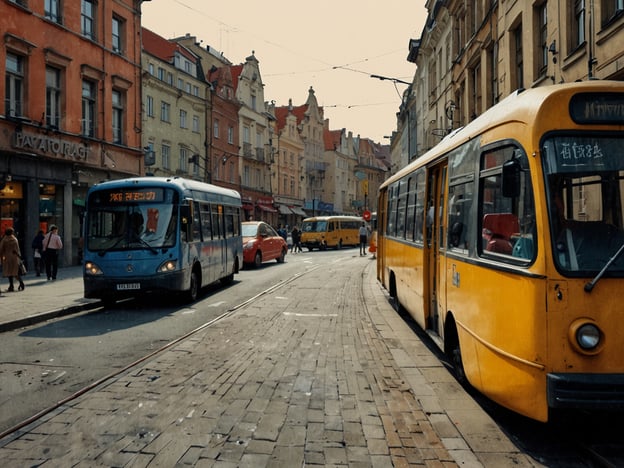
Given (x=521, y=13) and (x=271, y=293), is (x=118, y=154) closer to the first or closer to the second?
(x=271, y=293)

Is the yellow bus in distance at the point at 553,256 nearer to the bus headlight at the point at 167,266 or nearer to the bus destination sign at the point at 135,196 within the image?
the bus headlight at the point at 167,266

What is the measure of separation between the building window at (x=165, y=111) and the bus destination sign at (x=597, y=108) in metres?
35.6

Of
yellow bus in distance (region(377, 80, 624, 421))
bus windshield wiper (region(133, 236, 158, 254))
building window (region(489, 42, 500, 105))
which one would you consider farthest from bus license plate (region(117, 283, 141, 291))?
building window (region(489, 42, 500, 105))

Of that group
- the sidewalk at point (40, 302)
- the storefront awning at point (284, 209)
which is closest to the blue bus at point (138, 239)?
the sidewalk at point (40, 302)

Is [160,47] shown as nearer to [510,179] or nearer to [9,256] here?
[9,256]

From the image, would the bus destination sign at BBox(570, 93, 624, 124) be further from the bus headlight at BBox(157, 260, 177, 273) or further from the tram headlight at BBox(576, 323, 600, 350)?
the bus headlight at BBox(157, 260, 177, 273)

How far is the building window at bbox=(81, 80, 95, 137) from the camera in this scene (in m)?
24.8

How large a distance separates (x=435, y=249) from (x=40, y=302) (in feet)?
29.4

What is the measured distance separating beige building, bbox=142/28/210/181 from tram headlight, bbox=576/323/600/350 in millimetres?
32609

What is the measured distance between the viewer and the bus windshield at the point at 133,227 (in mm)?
12031

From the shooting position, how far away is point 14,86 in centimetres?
2061

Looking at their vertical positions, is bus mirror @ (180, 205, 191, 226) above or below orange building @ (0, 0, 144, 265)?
below

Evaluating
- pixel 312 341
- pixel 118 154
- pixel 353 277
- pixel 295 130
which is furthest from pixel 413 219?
pixel 295 130

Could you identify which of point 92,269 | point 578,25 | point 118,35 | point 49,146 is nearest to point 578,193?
point 92,269
